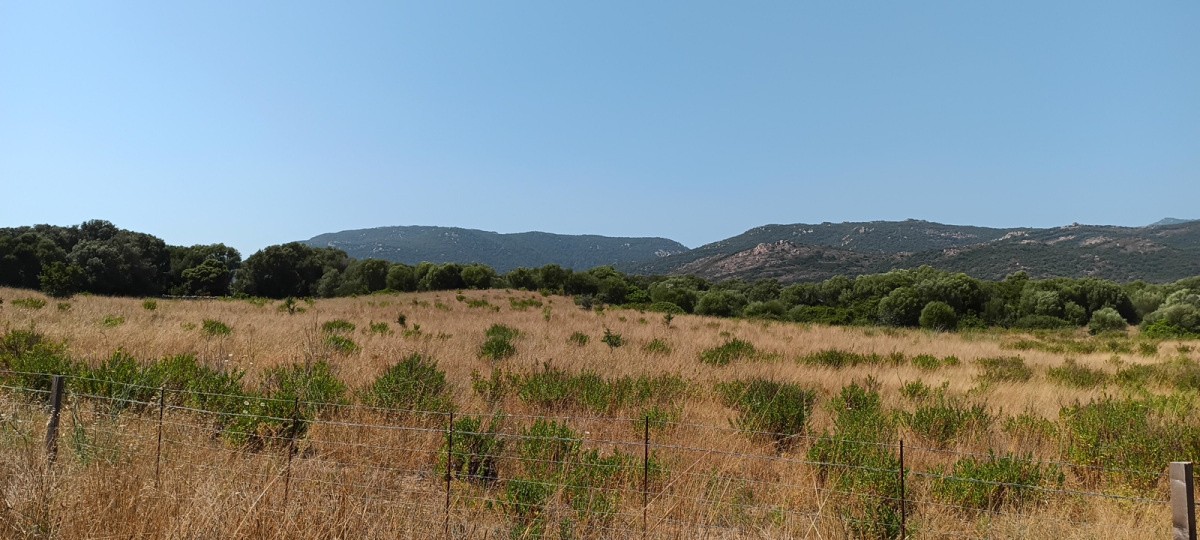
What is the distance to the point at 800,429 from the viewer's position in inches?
270

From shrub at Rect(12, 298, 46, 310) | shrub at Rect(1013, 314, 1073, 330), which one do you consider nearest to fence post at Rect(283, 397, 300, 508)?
shrub at Rect(12, 298, 46, 310)

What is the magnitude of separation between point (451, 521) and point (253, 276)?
61748 millimetres

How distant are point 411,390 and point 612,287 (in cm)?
4547

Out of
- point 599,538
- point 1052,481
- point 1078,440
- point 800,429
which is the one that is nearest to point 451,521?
point 599,538

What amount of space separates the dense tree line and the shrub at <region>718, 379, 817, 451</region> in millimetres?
26907

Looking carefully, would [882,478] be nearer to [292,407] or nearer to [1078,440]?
[1078,440]

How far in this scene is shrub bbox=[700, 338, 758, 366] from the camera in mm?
12859

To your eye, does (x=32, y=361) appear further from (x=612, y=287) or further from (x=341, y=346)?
(x=612, y=287)

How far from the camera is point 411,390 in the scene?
716 cm

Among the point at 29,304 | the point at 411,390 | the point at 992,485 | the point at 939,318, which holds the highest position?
the point at 29,304

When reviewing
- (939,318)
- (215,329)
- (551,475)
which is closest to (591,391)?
(551,475)

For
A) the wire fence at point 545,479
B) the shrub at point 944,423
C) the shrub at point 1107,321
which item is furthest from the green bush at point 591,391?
the shrub at point 1107,321

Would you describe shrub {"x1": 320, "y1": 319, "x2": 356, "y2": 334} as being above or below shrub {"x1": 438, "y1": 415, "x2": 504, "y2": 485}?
above

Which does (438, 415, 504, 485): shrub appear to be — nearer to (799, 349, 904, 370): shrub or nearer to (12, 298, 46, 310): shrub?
(799, 349, 904, 370): shrub
